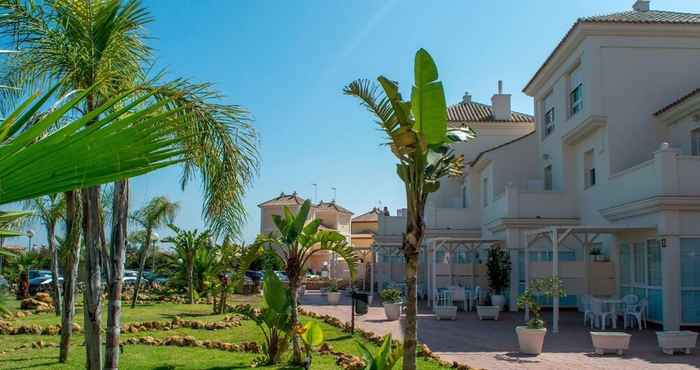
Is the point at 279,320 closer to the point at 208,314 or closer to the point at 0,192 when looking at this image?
the point at 0,192

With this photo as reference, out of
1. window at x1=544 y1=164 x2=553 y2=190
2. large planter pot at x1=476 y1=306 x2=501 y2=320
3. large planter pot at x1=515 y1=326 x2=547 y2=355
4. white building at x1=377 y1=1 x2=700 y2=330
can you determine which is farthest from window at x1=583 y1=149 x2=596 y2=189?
large planter pot at x1=515 y1=326 x2=547 y2=355

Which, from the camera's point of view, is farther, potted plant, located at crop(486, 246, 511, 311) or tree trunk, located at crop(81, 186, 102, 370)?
potted plant, located at crop(486, 246, 511, 311)

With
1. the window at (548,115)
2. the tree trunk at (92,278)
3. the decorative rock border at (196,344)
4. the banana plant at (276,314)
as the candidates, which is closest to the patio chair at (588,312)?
the window at (548,115)

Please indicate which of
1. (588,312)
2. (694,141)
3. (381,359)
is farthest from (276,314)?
(694,141)

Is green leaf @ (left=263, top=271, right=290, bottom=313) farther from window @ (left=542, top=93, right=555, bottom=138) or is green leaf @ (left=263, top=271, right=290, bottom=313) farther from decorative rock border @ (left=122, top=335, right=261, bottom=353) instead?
window @ (left=542, top=93, right=555, bottom=138)

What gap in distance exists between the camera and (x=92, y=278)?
8.34 meters

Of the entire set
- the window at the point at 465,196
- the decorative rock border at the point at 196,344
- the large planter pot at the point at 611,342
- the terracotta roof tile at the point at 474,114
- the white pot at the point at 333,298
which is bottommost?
the white pot at the point at 333,298

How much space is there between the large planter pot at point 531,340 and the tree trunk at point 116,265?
8327mm

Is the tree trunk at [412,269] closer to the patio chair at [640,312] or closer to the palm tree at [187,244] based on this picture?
the patio chair at [640,312]

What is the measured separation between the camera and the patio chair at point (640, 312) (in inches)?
727

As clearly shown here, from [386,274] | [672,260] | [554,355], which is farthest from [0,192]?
[386,274]

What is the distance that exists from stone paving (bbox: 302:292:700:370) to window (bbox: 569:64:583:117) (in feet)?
23.4

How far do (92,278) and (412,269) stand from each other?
386 cm

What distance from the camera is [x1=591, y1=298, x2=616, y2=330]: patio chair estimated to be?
18.5 m
